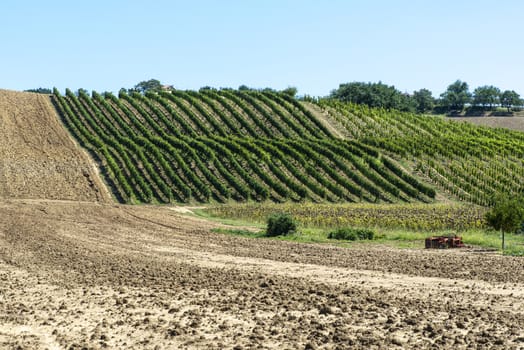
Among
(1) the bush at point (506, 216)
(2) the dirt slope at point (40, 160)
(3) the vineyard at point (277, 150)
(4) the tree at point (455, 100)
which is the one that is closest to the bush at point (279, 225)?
(1) the bush at point (506, 216)

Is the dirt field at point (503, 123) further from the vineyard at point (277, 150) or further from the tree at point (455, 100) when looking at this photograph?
the tree at point (455, 100)

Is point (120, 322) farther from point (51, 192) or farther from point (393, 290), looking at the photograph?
point (51, 192)

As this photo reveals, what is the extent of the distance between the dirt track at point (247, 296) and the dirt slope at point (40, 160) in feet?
69.2

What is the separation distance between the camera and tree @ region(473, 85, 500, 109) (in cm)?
14812

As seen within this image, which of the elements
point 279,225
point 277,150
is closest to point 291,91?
point 277,150

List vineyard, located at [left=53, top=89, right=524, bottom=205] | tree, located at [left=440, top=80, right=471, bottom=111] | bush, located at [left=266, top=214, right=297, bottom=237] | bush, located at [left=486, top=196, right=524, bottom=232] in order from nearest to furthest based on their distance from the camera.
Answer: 1. bush, located at [left=486, top=196, right=524, bottom=232]
2. bush, located at [left=266, top=214, right=297, bottom=237]
3. vineyard, located at [left=53, top=89, right=524, bottom=205]
4. tree, located at [left=440, top=80, right=471, bottom=111]

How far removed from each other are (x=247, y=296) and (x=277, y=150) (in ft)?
144

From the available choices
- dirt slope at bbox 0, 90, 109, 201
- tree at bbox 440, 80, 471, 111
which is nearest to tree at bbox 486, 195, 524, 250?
dirt slope at bbox 0, 90, 109, 201

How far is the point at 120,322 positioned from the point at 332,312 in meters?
4.63

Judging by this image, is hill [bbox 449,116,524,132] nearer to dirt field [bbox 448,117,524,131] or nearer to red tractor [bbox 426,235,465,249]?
dirt field [bbox 448,117,524,131]

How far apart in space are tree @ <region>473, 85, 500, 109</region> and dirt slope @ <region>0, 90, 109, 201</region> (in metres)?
105

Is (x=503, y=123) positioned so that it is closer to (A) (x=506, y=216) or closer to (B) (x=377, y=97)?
(B) (x=377, y=97)

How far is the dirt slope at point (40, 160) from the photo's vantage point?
4809 cm

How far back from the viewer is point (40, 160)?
55188 mm
